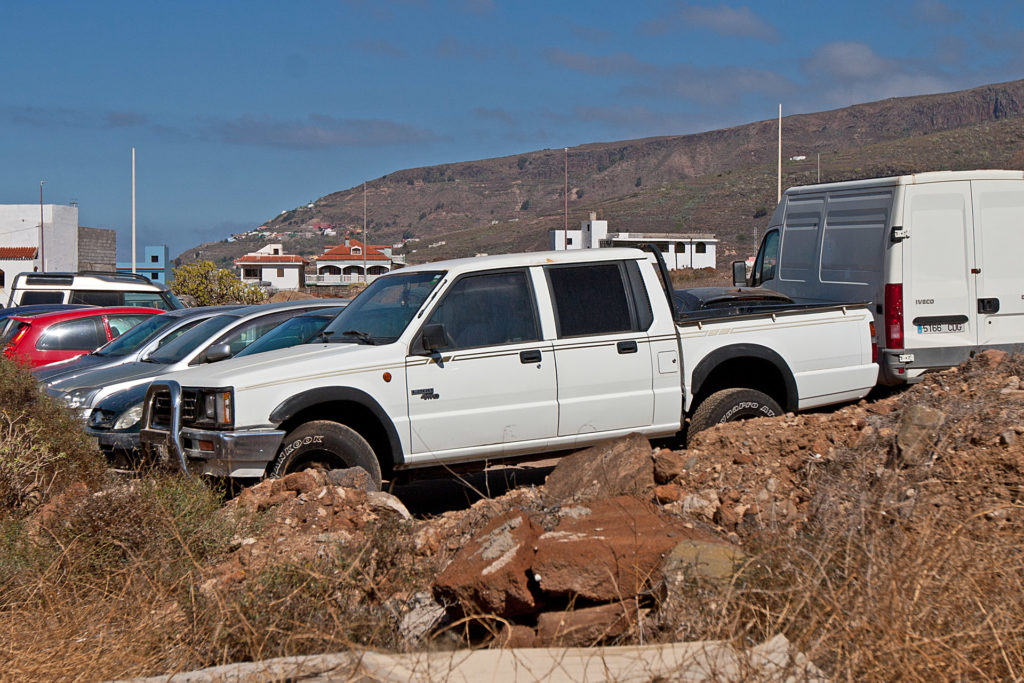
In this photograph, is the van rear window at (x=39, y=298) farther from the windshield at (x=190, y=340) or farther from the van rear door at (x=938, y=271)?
the van rear door at (x=938, y=271)

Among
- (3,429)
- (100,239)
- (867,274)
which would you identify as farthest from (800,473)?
(100,239)

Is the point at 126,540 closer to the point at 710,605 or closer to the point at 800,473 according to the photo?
the point at 710,605

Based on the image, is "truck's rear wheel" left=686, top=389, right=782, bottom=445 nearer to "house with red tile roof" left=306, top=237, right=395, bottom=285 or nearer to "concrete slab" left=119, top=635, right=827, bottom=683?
"concrete slab" left=119, top=635, right=827, bottom=683

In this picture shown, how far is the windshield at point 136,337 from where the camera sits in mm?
11602

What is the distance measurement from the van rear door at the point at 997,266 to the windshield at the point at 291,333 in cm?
679

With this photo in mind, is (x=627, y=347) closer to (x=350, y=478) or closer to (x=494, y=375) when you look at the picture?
(x=494, y=375)

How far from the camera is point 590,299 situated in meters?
7.84

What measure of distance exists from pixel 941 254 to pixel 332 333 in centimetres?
644

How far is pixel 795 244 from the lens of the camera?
12414 millimetres

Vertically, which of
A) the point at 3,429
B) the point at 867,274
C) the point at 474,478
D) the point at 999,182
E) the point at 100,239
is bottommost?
the point at 474,478

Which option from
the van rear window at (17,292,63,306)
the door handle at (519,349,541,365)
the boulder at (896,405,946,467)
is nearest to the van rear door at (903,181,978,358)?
the boulder at (896,405,946,467)

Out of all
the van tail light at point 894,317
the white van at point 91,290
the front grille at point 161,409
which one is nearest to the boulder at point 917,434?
the van tail light at point 894,317

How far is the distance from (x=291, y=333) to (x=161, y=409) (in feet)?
6.34

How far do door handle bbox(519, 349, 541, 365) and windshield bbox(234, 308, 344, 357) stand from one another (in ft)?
Result: 7.12
